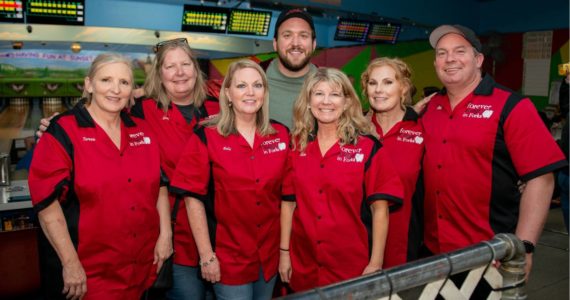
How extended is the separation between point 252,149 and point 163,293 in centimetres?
87

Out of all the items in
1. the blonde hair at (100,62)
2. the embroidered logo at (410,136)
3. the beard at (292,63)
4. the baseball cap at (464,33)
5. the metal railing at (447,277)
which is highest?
the baseball cap at (464,33)

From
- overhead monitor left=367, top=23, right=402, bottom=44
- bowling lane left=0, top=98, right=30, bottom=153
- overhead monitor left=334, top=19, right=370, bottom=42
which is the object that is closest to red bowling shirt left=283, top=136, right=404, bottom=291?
overhead monitor left=334, top=19, right=370, bottom=42

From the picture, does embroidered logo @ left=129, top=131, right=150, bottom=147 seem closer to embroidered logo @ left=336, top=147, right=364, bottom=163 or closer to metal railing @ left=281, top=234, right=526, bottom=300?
embroidered logo @ left=336, top=147, right=364, bottom=163

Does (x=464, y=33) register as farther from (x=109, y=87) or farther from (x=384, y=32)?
(x=384, y=32)

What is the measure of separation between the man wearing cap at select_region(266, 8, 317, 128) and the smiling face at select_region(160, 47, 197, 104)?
1.72 ft

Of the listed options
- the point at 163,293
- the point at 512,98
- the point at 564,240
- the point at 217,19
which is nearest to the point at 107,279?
the point at 163,293

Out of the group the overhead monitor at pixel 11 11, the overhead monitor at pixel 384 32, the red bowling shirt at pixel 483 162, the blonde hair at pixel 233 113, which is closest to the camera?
the red bowling shirt at pixel 483 162

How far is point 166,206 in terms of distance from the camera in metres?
2.19

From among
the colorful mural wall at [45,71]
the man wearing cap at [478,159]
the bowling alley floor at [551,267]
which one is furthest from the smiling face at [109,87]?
the colorful mural wall at [45,71]

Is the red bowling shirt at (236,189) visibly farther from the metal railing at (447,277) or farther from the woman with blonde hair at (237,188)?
the metal railing at (447,277)

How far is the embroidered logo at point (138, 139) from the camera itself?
2047 millimetres

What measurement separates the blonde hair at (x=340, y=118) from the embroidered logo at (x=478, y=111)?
0.42 meters

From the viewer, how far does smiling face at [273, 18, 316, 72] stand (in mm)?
2736

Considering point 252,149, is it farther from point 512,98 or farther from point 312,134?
point 512,98
